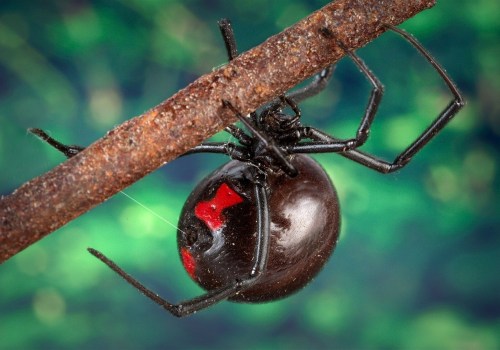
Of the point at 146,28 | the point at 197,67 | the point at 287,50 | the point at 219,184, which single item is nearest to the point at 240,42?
the point at 197,67

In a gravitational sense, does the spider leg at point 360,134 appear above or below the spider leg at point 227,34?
below

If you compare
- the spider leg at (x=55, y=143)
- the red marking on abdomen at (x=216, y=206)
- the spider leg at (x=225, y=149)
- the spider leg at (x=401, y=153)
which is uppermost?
the spider leg at (x=401, y=153)

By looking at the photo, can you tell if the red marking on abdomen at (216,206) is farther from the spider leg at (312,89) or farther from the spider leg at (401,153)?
the spider leg at (312,89)

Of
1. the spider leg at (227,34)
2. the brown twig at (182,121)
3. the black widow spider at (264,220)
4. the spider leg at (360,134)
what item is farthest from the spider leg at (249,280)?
the brown twig at (182,121)

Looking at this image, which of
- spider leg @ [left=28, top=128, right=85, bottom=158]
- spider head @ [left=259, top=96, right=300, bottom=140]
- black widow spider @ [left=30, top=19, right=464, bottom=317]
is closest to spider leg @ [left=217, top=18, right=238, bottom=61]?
black widow spider @ [left=30, top=19, right=464, bottom=317]

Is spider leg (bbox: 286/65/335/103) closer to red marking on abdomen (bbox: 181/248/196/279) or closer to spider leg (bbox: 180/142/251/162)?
spider leg (bbox: 180/142/251/162)

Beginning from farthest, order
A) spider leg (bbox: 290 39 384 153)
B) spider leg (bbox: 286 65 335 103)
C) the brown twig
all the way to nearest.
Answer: spider leg (bbox: 286 65 335 103)
spider leg (bbox: 290 39 384 153)
the brown twig

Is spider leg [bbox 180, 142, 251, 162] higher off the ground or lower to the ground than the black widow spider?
higher

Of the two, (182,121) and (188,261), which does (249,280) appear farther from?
(182,121)
